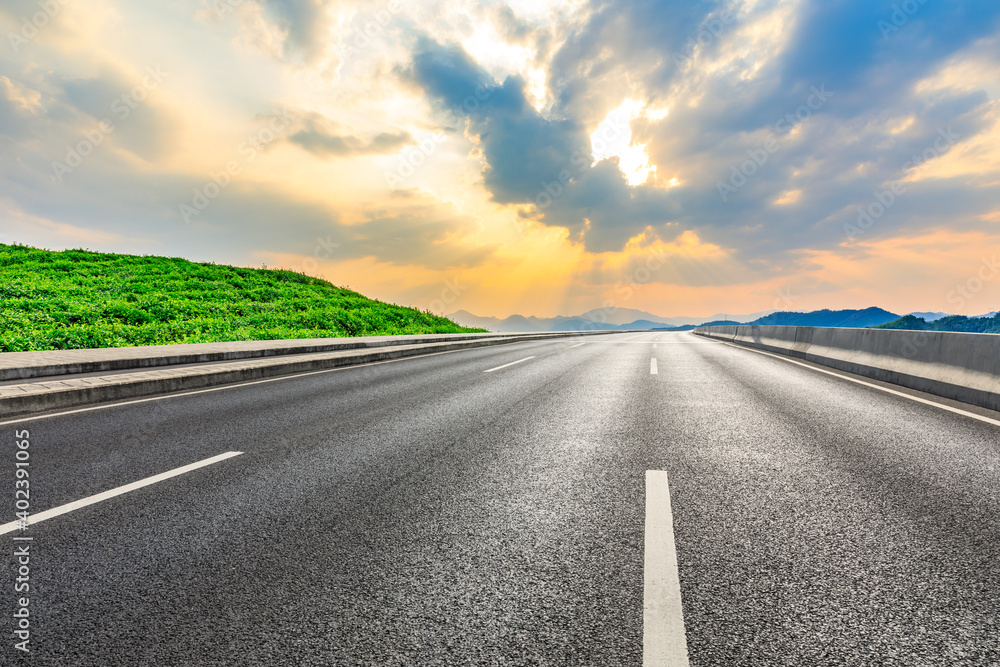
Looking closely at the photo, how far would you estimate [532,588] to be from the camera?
2527 millimetres

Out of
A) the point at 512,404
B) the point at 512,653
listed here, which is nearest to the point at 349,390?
the point at 512,404

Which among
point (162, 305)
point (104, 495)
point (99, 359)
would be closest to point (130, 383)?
point (99, 359)

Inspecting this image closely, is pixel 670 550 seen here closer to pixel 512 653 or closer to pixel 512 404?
pixel 512 653

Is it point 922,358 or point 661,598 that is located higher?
point 922,358

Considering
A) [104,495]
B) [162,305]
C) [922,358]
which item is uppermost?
[162,305]

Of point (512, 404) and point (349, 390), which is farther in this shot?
point (349, 390)

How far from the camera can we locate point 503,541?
308 cm

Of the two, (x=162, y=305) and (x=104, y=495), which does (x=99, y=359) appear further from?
(x=162, y=305)

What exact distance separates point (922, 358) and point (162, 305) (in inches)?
1140

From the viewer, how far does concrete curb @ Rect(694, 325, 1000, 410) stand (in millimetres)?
7301

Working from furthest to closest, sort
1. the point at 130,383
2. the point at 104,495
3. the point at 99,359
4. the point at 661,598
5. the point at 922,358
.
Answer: the point at 99,359 < the point at 922,358 < the point at 130,383 < the point at 104,495 < the point at 661,598

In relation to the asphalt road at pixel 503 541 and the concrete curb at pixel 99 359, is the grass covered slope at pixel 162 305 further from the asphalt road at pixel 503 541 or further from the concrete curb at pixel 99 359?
the asphalt road at pixel 503 541

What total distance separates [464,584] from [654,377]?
8.89 meters

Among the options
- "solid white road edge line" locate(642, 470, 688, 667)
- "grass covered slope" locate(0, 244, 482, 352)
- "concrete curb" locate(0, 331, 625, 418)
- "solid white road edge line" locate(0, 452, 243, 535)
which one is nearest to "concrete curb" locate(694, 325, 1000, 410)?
"solid white road edge line" locate(642, 470, 688, 667)
